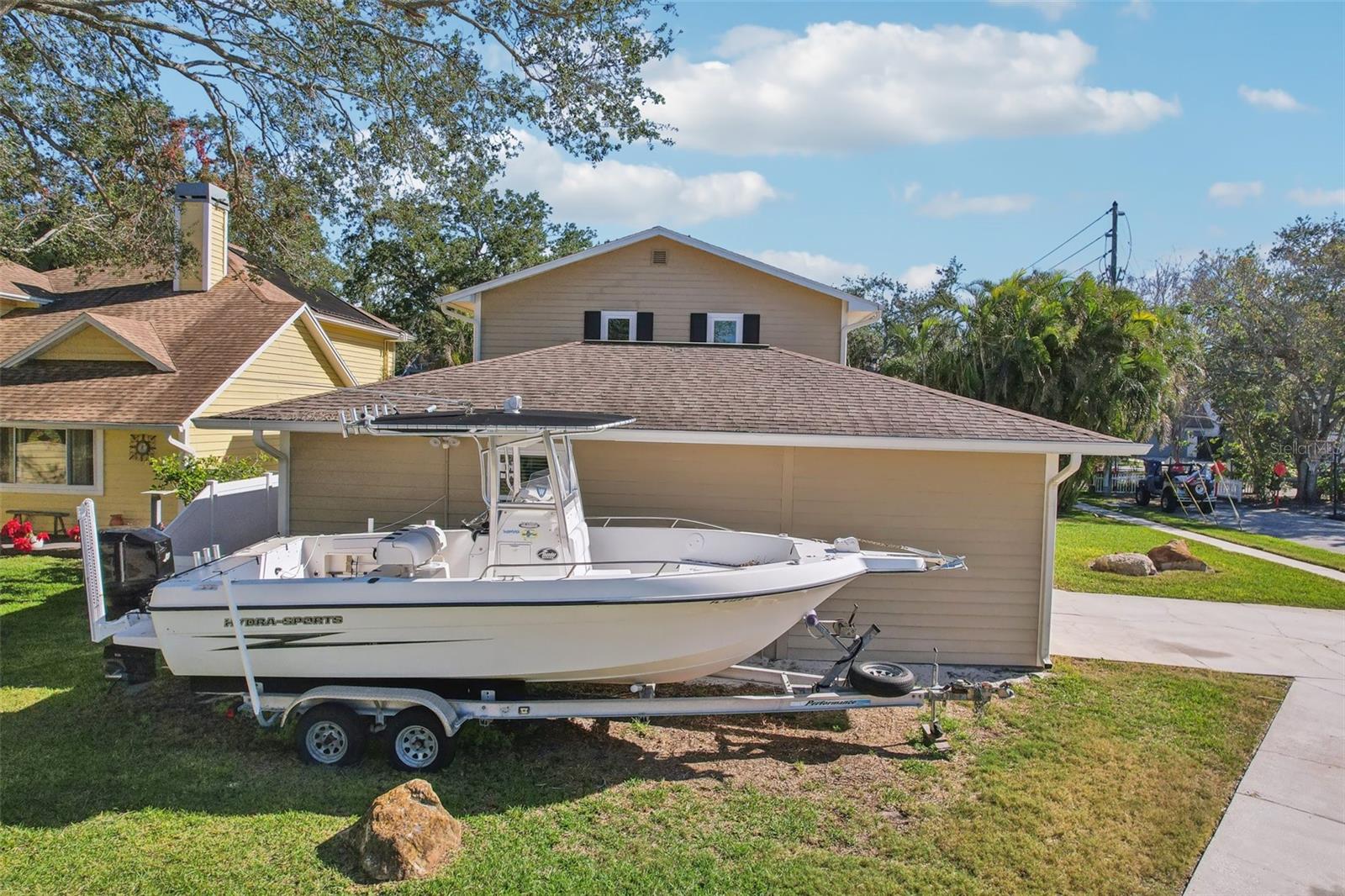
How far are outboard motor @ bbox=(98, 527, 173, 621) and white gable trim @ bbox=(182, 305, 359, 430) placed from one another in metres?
7.61

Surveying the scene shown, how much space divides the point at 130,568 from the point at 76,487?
34.5 feet

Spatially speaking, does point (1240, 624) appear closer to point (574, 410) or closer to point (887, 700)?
point (887, 700)

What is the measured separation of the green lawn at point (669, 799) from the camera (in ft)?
16.1

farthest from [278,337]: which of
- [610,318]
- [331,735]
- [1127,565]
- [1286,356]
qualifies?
[1286,356]

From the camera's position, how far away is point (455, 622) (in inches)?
236

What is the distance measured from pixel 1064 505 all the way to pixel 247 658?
2156 centimetres

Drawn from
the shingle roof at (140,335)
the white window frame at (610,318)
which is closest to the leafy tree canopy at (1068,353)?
the white window frame at (610,318)

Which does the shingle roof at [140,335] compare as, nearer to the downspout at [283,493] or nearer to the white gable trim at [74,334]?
the white gable trim at [74,334]

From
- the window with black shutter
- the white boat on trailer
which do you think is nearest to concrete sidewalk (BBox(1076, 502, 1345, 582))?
the window with black shutter

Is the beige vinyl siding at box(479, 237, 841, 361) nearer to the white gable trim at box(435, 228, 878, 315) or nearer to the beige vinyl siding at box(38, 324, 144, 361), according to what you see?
the white gable trim at box(435, 228, 878, 315)

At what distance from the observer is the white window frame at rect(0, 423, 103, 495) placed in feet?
49.2

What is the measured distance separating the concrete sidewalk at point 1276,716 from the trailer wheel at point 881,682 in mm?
2020

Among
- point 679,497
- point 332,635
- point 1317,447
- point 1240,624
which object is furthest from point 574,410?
point 1317,447

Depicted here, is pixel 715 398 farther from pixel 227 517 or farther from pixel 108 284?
pixel 108 284
